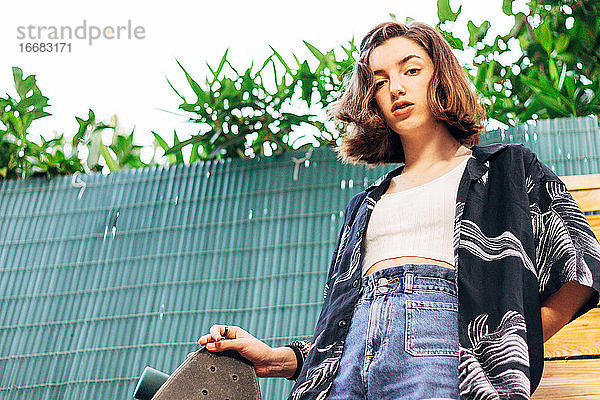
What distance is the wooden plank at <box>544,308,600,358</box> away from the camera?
135cm

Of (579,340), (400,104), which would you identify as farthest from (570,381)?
(400,104)

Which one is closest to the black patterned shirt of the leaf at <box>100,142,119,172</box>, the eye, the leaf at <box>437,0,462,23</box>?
the eye

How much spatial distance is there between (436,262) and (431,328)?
0.40 feet

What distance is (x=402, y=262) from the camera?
3.78ft

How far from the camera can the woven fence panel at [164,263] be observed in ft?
6.12

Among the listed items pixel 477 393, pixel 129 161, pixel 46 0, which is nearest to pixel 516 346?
pixel 477 393

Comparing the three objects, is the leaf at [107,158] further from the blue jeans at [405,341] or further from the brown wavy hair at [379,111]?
the blue jeans at [405,341]

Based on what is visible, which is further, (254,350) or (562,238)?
(254,350)

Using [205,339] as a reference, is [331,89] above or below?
above

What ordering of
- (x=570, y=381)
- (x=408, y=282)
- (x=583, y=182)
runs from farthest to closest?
(x=583, y=182)
(x=570, y=381)
(x=408, y=282)

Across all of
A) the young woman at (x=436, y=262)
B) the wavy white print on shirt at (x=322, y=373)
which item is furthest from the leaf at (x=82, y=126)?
the wavy white print on shirt at (x=322, y=373)

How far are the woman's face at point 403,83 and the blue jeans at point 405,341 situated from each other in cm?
31

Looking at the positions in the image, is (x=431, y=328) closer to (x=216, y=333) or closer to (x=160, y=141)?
(x=216, y=333)

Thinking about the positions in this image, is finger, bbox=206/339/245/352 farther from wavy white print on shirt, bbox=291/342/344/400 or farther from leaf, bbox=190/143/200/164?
leaf, bbox=190/143/200/164
